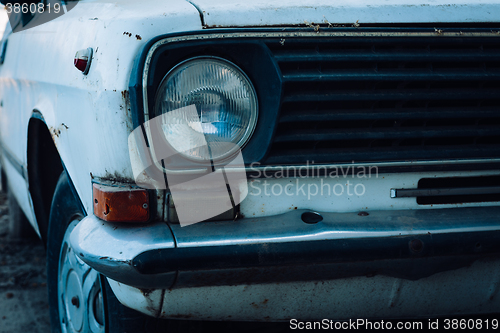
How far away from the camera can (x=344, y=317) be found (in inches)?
59.6

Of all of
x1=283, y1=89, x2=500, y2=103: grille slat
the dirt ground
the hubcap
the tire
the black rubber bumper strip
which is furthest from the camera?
the dirt ground

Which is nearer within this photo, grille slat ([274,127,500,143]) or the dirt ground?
grille slat ([274,127,500,143])

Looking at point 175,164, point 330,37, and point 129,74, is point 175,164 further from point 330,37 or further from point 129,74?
point 330,37

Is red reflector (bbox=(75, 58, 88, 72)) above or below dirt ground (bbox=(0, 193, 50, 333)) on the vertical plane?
above

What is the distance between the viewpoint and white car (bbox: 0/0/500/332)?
129 cm

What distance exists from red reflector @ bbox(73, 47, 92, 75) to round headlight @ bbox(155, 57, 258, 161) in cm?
29

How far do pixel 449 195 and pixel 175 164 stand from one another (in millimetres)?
927

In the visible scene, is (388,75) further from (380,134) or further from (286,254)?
(286,254)

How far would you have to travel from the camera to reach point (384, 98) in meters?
1.39

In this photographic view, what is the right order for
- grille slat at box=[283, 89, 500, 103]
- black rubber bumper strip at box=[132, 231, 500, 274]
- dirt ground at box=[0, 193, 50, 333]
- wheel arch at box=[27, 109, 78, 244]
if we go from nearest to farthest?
black rubber bumper strip at box=[132, 231, 500, 274] → grille slat at box=[283, 89, 500, 103] → wheel arch at box=[27, 109, 78, 244] → dirt ground at box=[0, 193, 50, 333]

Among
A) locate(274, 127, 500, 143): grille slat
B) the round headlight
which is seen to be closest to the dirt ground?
the round headlight

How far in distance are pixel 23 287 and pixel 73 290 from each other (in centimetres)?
140

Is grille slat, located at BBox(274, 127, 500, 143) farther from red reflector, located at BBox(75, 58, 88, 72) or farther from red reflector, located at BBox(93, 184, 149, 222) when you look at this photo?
red reflector, located at BBox(75, 58, 88, 72)

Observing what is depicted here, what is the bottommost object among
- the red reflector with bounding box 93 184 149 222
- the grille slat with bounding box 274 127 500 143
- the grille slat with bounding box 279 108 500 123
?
the red reflector with bounding box 93 184 149 222
